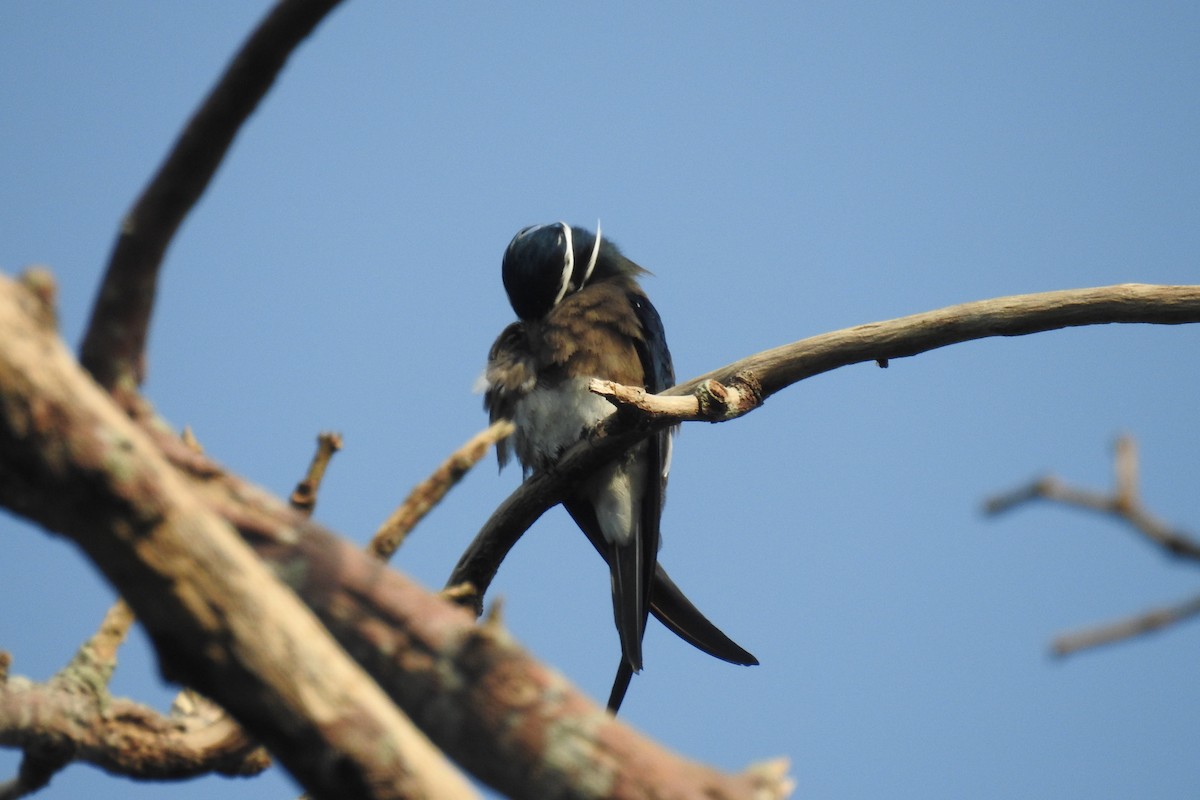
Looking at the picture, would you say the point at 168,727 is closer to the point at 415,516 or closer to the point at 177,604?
the point at 415,516

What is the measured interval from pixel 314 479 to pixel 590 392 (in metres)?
2.18

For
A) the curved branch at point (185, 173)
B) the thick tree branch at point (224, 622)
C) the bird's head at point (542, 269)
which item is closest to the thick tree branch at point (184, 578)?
the thick tree branch at point (224, 622)

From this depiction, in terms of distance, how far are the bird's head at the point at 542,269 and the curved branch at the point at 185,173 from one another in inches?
140

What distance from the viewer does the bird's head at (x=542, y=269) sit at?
17.7 ft

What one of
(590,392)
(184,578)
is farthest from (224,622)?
(590,392)

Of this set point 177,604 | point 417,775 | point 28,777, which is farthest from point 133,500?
point 28,777

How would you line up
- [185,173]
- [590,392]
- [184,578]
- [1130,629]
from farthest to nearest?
1. [590,392]
2. [185,173]
3. [184,578]
4. [1130,629]

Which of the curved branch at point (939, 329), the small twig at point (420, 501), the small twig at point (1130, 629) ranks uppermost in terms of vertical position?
the curved branch at point (939, 329)

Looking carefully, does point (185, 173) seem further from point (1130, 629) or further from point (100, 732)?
point (100, 732)

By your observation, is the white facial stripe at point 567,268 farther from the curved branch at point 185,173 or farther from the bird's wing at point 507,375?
the curved branch at point 185,173

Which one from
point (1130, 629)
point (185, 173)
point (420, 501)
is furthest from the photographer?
point (420, 501)

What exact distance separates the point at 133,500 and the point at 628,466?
364 cm

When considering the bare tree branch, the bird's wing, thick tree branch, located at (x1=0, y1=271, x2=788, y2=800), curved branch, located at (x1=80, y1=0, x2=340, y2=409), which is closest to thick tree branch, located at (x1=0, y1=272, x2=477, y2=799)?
thick tree branch, located at (x1=0, y1=271, x2=788, y2=800)

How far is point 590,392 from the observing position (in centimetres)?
484
